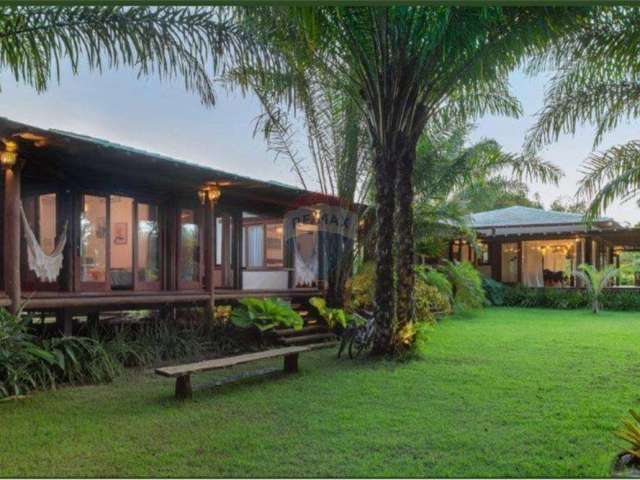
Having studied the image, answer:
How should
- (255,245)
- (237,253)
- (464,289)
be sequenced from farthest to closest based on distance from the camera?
(464,289), (255,245), (237,253)

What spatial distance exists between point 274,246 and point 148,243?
Answer: 14.0 ft

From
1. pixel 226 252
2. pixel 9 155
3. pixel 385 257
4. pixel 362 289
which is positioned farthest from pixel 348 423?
pixel 226 252

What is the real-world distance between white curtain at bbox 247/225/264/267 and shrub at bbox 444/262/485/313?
232 inches

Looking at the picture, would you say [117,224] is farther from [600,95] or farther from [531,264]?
[531,264]

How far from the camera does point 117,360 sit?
7.53 meters

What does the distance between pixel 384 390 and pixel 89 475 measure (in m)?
3.64

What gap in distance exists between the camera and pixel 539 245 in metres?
24.1

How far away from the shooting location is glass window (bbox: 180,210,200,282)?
1191 cm

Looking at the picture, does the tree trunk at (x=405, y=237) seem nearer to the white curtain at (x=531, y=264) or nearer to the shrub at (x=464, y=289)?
the shrub at (x=464, y=289)

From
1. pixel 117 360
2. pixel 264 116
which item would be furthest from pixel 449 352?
pixel 264 116

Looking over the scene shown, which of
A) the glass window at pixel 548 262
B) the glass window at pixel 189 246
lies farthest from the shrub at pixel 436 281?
the glass window at pixel 548 262

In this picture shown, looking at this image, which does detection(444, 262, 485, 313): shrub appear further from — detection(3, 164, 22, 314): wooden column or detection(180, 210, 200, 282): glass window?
detection(3, 164, 22, 314): wooden column

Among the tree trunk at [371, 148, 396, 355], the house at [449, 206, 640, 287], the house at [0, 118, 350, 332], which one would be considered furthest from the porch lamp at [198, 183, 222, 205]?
the house at [449, 206, 640, 287]

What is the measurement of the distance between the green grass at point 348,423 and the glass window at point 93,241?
143 inches
